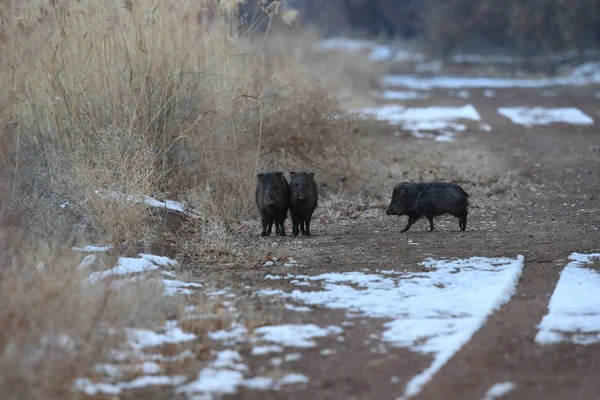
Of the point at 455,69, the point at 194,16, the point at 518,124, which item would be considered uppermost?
the point at 194,16

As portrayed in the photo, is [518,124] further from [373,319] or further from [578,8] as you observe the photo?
[578,8]

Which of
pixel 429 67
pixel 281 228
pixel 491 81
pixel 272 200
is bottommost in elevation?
pixel 429 67

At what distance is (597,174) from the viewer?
16.5m

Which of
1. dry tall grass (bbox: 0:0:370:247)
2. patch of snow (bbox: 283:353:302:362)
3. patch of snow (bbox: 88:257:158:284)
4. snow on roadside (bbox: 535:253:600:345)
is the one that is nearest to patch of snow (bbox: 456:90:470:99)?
dry tall grass (bbox: 0:0:370:247)

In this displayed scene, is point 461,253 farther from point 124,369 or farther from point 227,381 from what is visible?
point 124,369

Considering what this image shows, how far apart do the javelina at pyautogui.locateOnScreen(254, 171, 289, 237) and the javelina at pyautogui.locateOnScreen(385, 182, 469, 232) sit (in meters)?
1.29

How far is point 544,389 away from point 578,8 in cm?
4756

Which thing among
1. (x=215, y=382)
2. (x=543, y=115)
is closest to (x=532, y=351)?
(x=215, y=382)

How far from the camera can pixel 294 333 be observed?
6969 millimetres

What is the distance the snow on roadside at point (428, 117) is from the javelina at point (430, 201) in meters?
10.6

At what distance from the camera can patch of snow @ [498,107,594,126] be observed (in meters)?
25.6

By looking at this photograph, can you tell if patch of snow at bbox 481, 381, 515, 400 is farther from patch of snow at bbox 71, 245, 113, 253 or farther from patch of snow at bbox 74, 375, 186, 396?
patch of snow at bbox 71, 245, 113, 253

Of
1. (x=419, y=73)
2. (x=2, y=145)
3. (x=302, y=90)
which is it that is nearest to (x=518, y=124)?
(x=302, y=90)

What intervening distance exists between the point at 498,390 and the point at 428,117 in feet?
71.7
